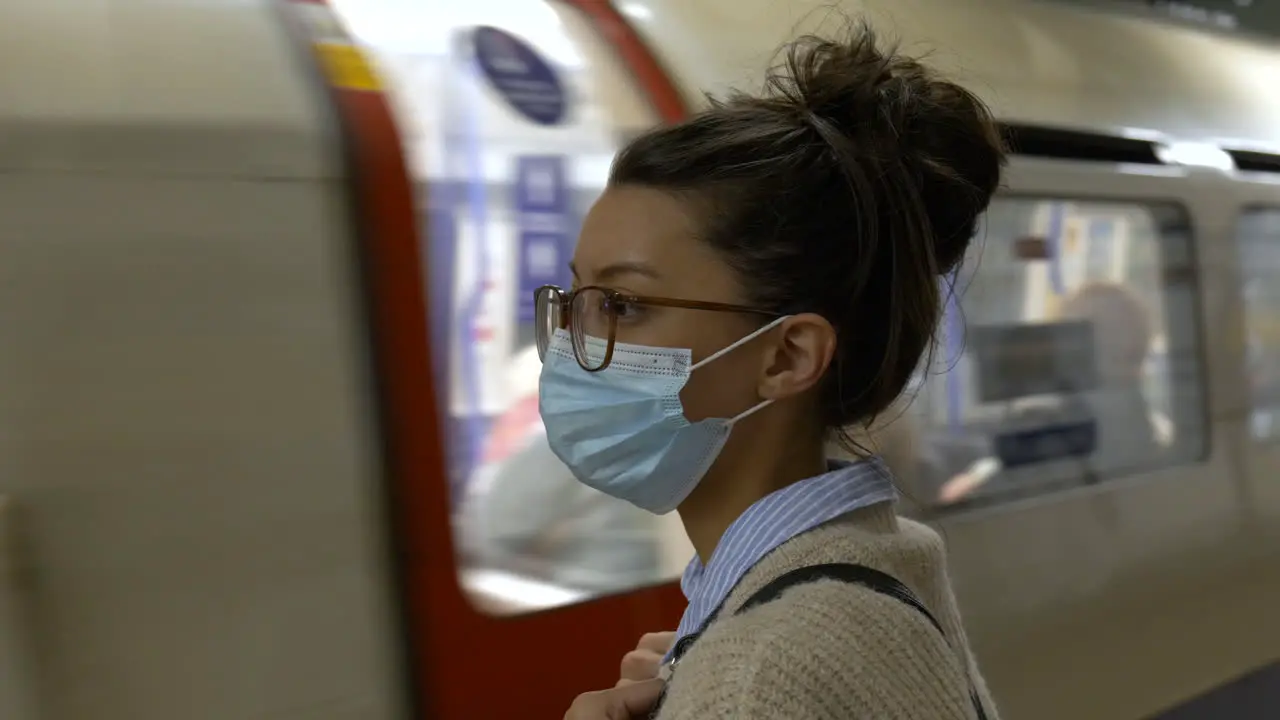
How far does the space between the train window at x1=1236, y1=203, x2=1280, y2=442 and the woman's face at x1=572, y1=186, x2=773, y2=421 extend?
3161 mm

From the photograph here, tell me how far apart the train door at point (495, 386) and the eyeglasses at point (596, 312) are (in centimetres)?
56

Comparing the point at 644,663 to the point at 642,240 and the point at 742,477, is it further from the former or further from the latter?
the point at 642,240

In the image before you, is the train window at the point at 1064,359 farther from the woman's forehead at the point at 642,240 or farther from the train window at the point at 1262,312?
the woman's forehead at the point at 642,240

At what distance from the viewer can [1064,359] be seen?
340 centimetres

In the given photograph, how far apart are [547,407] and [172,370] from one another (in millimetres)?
572

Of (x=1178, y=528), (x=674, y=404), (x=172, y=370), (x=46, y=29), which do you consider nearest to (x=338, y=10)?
(x=46, y=29)

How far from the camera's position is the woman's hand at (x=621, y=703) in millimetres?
1052

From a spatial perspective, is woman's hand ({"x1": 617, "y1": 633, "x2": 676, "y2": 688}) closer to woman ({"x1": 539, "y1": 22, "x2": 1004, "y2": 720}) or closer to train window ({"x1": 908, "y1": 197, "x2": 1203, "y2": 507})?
woman ({"x1": 539, "y1": 22, "x2": 1004, "y2": 720})

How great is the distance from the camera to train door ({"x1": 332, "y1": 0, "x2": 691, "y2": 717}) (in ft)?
6.06

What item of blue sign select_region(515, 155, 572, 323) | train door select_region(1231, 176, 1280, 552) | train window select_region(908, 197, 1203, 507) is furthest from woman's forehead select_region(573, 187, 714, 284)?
train door select_region(1231, 176, 1280, 552)

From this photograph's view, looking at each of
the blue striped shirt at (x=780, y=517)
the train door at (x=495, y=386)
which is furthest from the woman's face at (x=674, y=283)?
the train door at (x=495, y=386)

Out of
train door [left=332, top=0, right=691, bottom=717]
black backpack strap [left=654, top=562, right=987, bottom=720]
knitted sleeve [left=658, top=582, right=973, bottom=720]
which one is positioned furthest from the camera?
train door [left=332, top=0, right=691, bottom=717]

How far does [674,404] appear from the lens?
49.2 inches

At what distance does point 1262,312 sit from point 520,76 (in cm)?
298
